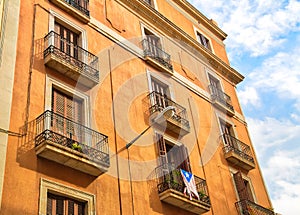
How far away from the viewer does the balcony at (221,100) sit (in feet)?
75.9

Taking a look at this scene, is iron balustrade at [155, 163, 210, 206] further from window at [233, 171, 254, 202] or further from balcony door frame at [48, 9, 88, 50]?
balcony door frame at [48, 9, 88, 50]

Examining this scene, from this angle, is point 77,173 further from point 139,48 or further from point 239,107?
point 239,107

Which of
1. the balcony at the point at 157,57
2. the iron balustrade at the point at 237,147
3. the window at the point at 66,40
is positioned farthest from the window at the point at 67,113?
the iron balustrade at the point at 237,147

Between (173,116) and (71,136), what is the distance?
5.89m

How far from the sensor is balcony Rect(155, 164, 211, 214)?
49.4 ft

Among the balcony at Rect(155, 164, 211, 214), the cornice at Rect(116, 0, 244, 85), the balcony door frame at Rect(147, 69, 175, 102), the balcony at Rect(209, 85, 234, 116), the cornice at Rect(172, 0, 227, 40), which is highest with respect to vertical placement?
the cornice at Rect(172, 0, 227, 40)

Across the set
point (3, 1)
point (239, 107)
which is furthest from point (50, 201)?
point (239, 107)

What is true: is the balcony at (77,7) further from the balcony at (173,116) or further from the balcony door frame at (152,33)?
the balcony at (173,116)

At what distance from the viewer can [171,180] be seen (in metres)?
15.6

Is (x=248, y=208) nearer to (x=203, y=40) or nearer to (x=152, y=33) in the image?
(x=152, y=33)

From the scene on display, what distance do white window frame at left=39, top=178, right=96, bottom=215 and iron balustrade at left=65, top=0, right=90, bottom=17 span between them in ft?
27.6

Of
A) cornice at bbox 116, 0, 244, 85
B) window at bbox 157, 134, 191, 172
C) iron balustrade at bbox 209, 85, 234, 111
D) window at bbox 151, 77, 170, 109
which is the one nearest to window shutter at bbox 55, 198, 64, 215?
window at bbox 157, 134, 191, 172

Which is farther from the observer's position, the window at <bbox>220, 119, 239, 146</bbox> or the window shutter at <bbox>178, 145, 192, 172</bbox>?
the window at <bbox>220, 119, 239, 146</bbox>

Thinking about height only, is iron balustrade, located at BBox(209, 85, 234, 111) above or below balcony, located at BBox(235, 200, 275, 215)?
above
